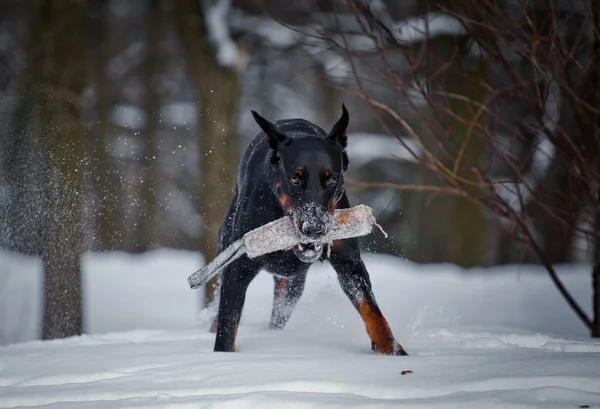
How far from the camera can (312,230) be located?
3.50m

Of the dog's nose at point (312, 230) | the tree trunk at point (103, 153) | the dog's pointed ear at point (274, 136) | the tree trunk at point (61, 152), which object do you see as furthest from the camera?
the tree trunk at point (103, 153)

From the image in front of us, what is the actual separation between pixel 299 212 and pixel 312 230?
0.15 m

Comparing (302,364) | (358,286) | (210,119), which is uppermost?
(210,119)

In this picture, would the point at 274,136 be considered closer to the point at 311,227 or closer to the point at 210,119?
the point at 311,227

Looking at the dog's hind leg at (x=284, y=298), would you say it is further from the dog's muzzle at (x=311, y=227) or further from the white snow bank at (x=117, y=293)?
the white snow bank at (x=117, y=293)

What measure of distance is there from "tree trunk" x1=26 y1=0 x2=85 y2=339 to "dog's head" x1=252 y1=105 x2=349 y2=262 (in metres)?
2.56

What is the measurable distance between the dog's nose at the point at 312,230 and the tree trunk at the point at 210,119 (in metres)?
2.99

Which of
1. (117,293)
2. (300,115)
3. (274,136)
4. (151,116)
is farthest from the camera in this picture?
(151,116)

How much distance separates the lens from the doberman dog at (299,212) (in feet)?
12.1

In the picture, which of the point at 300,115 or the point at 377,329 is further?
the point at 300,115

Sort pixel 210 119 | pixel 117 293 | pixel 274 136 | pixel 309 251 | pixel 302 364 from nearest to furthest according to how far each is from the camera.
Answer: pixel 302 364
pixel 309 251
pixel 274 136
pixel 210 119
pixel 117 293

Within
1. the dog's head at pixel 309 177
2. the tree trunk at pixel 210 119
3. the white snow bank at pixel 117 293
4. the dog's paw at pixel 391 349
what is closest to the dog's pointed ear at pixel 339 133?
the dog's head at pixel 309 177

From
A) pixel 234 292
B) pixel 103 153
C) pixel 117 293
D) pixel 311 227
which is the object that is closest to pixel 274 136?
pixel 311 227

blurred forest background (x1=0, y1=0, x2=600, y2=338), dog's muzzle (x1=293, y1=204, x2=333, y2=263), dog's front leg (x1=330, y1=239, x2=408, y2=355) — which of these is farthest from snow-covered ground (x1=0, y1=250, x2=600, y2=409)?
blurred forest background (x1=0, y1=0, x2=600, y2=338)
